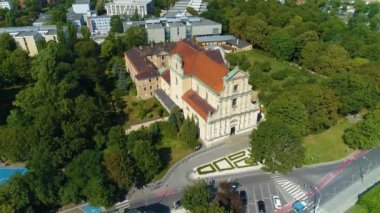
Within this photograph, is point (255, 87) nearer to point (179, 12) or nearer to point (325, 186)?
point (325, 186)

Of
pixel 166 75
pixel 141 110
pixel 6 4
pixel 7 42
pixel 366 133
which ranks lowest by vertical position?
pixel 141 110

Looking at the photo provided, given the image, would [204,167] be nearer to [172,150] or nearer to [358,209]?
[172,150]

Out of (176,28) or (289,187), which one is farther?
(176,28)

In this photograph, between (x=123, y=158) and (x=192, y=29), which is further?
(x=192, y=29)

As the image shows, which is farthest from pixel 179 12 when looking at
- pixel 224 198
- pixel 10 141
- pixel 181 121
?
pixel 224 198

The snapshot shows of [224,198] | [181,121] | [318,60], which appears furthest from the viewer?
[318,60]

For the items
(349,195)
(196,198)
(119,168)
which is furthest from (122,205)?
(349,195)

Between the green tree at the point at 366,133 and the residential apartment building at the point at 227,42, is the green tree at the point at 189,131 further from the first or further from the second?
the residential apartment building at the point at 227,42

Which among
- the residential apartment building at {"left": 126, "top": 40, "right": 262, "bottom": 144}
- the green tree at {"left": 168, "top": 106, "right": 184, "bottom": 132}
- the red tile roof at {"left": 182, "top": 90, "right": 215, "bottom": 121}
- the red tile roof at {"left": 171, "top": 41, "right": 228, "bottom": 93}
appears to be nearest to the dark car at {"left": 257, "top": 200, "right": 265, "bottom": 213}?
the residential apartment building at {"left": 126, "top": 40, "right": 262, "bottom": 144}
